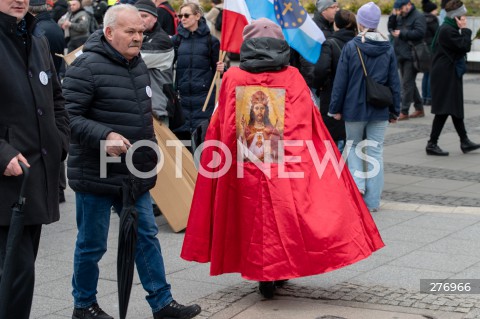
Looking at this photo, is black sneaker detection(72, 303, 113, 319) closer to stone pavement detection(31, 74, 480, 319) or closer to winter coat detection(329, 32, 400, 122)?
stone pavement detection(31, 74, 480, 319)

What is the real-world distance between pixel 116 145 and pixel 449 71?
793cm

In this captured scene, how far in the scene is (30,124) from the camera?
4.72 metres

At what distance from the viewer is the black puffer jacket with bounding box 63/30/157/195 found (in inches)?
220

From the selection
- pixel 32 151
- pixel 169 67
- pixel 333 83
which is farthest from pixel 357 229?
pixel 333 83

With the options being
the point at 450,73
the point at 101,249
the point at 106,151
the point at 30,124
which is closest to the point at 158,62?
the point at 101,249

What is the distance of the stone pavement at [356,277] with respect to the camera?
6016 millimetres

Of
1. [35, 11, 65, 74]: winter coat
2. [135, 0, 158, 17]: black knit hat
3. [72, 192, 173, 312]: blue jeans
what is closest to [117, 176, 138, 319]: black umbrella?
[72, 192, 173, 312]: blue jeans

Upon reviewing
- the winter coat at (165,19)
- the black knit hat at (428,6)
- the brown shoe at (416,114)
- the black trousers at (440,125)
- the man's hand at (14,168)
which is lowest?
the brown shoe at (416,114)

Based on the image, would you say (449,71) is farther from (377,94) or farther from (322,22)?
(377,94)

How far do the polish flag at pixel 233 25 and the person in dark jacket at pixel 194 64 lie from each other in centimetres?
25

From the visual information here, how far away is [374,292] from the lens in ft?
20.9

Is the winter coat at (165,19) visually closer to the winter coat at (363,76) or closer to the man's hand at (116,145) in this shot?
the winter coat at (363,76)

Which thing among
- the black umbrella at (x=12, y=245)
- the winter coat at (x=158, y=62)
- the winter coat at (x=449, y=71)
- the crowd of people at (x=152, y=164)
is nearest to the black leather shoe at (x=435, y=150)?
the winter coat at (x=449, y=71)

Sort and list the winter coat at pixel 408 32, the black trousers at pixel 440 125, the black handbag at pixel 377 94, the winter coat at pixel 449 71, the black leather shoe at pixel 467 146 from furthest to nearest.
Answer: the winter coat at pixel 408 32 < the black leather shoe at pixel 467 146 < the black trousers at pixel 440 125 < the winter coat at pixel 449 71 < the black handbag at pixel 377 94
